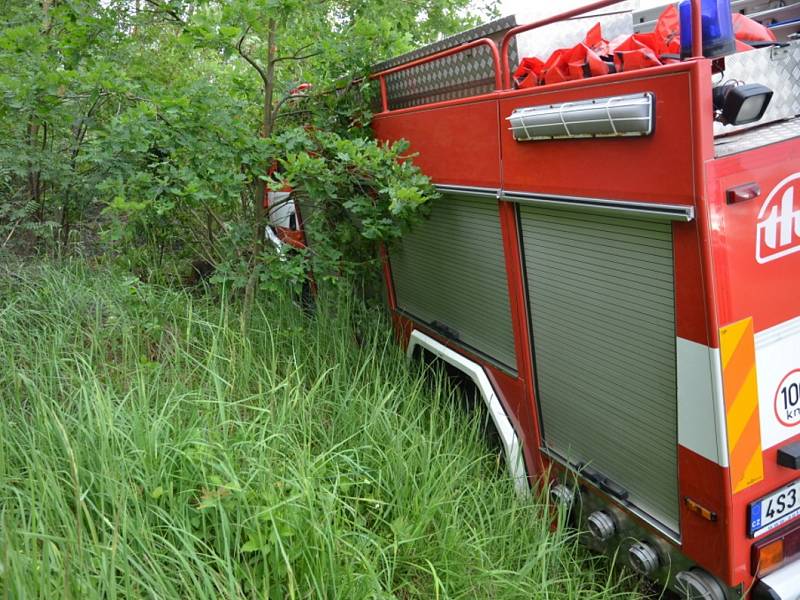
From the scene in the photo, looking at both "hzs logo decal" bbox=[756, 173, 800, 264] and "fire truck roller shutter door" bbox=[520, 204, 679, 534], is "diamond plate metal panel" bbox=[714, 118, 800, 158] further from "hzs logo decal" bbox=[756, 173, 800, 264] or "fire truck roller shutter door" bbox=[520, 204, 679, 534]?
"fire truck roller shutter door" bbox=[520, 204, 679, 534]

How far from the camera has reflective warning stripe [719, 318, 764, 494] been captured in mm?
2111

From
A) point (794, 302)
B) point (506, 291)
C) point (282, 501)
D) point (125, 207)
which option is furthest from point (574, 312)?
point (125, 207)

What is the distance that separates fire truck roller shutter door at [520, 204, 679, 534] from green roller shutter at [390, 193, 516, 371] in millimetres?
252

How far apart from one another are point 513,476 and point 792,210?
167 centimetres

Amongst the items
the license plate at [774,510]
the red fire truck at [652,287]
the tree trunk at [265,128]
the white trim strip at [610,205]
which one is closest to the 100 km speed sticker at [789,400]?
the red fire truck at [652,287]

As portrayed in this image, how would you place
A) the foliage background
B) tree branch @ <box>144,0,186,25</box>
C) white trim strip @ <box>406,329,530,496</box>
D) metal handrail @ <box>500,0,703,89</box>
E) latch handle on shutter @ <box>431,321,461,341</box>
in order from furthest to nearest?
tree branch @ <box>144,0,186,25</box>, the foliage background, latch handle on shutter @ <box>431,321,461,341</box>, white trim strip @ <box>406,329,530,496</box>, metal handrail @ <box>500,0,703,89</box>

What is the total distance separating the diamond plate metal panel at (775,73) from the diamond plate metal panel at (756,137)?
33 millimetres

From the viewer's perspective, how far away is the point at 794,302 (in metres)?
2.29

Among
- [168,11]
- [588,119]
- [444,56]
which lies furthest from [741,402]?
[168,11]

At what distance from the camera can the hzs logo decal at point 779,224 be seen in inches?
85.1

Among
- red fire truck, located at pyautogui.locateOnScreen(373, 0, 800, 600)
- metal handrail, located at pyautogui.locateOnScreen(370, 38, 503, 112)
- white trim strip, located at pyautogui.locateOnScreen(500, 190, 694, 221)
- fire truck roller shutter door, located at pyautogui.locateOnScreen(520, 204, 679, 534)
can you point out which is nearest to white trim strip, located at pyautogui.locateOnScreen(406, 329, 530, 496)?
red fire truck, located at pyautogui.locateOnScreen(373, 0, 800, 600)

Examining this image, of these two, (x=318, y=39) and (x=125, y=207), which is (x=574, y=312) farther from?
(x=318, y=39)

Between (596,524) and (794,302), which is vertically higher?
(794,302)

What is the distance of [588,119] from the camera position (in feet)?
7.47
